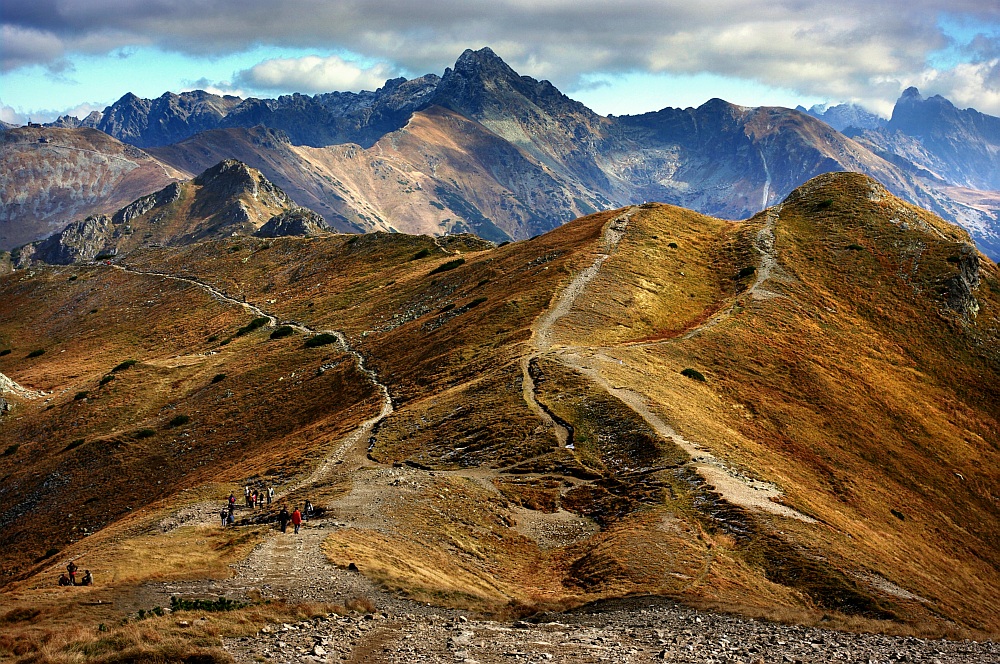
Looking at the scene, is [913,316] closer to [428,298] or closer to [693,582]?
[428,298]

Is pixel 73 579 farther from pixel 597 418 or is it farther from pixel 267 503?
pixel 597 418

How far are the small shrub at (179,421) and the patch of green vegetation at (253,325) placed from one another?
32.6m

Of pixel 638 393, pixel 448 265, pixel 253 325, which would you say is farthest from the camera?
pixel 448 265

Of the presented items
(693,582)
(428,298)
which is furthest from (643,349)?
(428,298)

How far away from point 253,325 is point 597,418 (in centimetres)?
7660

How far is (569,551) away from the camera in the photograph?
42.6 metres

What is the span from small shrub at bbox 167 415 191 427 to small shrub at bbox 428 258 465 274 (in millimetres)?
47458

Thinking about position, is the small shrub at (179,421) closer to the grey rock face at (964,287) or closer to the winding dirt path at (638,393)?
the winding dirt path at (638,393)

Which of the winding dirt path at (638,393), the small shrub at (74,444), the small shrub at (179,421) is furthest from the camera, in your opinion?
the small shrub at (179,421)

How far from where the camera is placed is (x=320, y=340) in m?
98.0

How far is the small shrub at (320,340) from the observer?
97.1m

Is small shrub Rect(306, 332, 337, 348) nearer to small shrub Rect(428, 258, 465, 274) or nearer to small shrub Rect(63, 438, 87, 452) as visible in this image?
small shrub Rect(428, 258, 465, 274)

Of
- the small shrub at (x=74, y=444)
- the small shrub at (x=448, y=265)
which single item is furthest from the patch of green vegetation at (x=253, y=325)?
the small shrub at (x=74, y=444)

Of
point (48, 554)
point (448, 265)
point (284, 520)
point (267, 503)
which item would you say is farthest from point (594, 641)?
point (448, 265)
